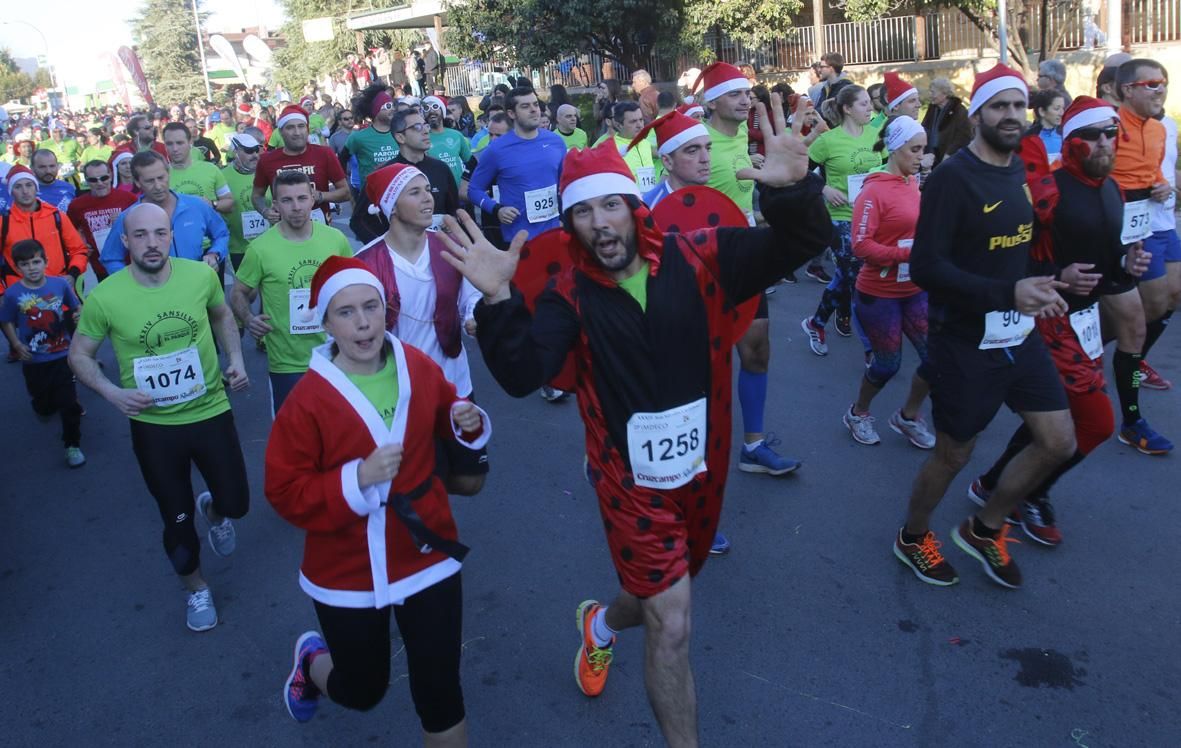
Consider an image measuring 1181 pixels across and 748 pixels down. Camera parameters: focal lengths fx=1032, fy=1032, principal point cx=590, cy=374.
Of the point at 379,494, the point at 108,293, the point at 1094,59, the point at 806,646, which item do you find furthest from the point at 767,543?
the point at 1094,59

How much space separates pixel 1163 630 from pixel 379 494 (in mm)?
3169

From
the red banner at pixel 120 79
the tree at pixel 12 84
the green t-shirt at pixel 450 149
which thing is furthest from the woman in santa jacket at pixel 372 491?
the tree at pixel 12 84

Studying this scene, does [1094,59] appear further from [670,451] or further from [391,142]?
[670,451]

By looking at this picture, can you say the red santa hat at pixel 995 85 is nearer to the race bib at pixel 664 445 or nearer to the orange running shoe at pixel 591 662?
the race bib at pixel 664 445

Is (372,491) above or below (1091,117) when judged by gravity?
below

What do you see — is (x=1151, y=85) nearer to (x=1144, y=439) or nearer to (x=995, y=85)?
(x=1144, y=439)

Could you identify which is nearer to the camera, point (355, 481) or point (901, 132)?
point (355, 481)

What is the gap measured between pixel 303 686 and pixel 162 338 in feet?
6.24

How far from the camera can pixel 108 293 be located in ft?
15.5

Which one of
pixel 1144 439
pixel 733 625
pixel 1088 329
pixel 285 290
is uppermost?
pixel 285 290

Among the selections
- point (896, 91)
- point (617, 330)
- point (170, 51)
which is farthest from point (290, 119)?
point (170, 51)

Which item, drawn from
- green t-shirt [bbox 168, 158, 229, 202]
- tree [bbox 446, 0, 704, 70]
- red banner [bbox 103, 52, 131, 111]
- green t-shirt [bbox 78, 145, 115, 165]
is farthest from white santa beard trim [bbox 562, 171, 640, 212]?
red banner [bbox 103, 52, 131, 111]

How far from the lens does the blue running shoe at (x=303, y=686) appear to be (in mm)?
3703

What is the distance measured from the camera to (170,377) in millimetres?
4711
